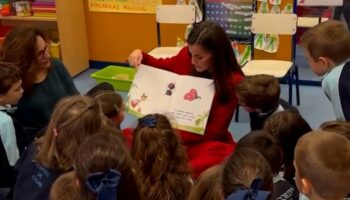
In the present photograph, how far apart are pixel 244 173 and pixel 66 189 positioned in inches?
21.1

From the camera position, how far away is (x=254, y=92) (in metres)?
2.21

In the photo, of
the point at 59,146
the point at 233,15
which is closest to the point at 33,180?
the point at 59,146

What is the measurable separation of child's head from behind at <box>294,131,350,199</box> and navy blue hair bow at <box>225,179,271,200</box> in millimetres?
279

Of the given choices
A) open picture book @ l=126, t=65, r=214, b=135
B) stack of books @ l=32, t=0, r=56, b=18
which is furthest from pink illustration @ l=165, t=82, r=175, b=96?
stack of books @ l=32, t=0, r=56, b=18

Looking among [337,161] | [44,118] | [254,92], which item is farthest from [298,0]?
[337,161]

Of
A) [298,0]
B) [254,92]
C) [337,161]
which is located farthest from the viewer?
[298,0]

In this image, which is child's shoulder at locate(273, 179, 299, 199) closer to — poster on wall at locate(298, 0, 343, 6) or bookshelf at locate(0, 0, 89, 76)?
poster on wall at locate(298, 0, 343, 6)

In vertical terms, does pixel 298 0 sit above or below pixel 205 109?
above

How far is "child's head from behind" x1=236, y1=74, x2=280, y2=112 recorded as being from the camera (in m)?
2.21

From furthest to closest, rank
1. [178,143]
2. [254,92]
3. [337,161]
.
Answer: [254,92] → [178,143] → [337,161]

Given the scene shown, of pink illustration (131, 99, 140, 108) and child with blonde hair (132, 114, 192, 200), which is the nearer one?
child with blonde hair (132, 114, 192, 200)

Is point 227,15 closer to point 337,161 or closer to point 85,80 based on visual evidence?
point 85,80

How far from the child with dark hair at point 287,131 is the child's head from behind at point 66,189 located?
0.86 metres

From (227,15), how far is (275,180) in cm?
263
